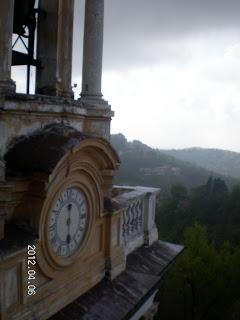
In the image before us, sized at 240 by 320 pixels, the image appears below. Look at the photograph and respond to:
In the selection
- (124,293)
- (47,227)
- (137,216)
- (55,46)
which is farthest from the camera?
(137,216)

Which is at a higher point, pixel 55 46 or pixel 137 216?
pixel 55 46

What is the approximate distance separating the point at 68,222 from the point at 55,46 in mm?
2819

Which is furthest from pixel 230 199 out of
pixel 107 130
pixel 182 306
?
pixel 107 130

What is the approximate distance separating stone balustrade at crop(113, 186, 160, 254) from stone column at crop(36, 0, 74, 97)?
2.27 metres

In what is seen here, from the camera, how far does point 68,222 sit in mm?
5887

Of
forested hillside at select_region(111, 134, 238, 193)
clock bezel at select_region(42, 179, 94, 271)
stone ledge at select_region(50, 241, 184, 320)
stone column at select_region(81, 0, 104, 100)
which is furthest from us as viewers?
forested hillside at select_region(111, 134, 238, 193)

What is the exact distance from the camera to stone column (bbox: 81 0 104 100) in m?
7.42

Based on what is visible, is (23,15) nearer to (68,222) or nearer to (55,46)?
(55,46)

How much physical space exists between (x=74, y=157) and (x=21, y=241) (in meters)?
1.32

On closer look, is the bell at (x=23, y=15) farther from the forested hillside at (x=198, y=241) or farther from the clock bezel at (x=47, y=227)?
the forested hillside at (x=198, y=241)

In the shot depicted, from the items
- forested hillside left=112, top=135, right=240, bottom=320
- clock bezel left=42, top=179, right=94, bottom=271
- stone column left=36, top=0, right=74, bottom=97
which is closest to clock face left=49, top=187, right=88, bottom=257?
clock bezel left=42, top=179, right=94, bottom=271

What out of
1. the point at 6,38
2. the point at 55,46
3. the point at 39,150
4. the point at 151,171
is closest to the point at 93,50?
the point at 55,46

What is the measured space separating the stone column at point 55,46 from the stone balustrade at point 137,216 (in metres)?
2.27

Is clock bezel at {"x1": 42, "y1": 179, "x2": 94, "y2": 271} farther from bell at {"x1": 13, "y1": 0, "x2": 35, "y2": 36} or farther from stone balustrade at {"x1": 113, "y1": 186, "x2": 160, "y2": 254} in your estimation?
bell at {"x1": 13, "y1": 0, "x2": 35, "y2": 36}
